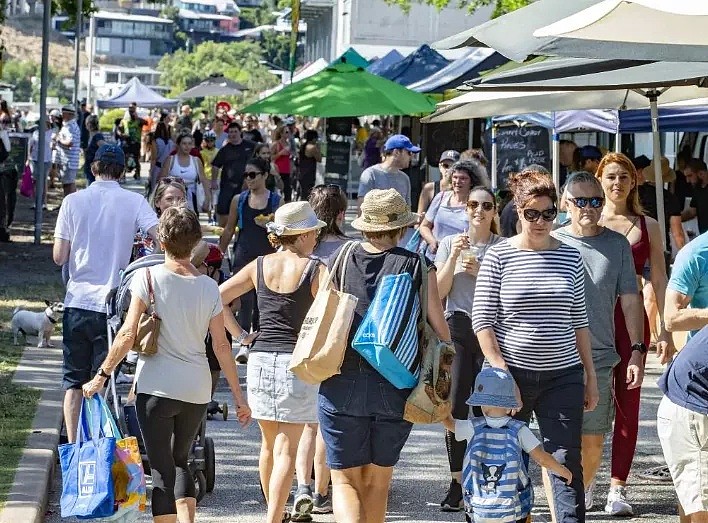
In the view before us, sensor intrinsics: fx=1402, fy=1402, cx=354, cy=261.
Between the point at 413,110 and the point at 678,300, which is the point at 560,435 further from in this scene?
the point at 413,110

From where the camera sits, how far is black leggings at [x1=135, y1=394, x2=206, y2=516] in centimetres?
634

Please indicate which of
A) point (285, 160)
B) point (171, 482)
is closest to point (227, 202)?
point (285, 160)

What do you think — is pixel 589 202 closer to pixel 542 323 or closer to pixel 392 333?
pixel 542 323

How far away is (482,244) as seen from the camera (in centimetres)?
775

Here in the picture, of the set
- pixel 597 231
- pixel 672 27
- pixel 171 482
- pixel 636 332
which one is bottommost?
pixel 171 482

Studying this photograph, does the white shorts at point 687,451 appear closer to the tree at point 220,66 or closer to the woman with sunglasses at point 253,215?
the woman with sunglasses at point 253,215

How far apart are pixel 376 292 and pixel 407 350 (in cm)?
28

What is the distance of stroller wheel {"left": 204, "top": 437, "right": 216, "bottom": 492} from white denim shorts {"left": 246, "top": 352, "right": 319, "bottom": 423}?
1.04 meters

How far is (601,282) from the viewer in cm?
706

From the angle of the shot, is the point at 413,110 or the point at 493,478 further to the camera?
the point at 413,110

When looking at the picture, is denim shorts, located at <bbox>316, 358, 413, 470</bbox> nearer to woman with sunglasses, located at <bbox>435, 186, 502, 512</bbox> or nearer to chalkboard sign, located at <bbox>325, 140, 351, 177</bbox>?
woman with sunglasses, located at <bbox>435, 186, 502, 512</bbox>

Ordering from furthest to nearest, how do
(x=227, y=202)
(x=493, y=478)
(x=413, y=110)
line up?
(x=227, y=202) → (x=413, y=110) → (x=493, y=478)

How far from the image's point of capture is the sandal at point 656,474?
8.49 metres

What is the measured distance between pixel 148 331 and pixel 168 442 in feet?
1.76
